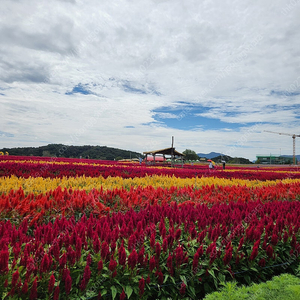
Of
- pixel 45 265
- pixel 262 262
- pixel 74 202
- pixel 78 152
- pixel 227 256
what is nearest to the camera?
pixel 45 265

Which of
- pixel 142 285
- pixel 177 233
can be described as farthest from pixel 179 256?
pixel 142 285

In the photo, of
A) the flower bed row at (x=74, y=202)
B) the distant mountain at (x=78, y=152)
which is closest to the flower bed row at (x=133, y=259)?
the flower bed row at (x=74, y=202)

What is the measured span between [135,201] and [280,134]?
12696 centimetres

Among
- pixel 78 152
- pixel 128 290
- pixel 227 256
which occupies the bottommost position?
pixel 128 290

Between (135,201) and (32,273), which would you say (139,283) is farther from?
(135,201)

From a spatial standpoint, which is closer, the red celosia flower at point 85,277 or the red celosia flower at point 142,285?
the red celosia flower at point 85,277

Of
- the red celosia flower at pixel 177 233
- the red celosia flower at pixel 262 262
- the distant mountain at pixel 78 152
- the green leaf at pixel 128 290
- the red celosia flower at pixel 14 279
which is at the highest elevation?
the distant mountain at pixel 78 152

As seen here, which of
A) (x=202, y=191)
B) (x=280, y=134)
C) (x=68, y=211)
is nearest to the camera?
(x=68, y=211)

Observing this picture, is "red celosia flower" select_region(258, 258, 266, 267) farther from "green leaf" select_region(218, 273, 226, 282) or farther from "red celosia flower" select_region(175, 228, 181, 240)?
"red celosia flower" select_region(175, 228, 181, 240)

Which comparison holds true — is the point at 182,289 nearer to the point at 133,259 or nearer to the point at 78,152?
the point at 133,259

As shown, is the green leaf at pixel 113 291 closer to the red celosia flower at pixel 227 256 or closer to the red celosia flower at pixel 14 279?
the red celosia flower at pixel 14 279

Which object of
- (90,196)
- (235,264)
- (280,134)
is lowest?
(235,264)

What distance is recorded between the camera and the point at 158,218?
12.2 ft

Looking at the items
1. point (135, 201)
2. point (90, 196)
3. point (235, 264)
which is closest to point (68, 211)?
point (90, 196)
